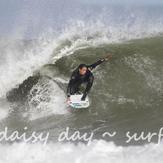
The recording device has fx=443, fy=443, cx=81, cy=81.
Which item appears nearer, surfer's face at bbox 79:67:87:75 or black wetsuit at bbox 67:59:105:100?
surfer's face at bbox 79:67:87:75

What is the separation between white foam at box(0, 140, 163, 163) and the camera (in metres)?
9.99

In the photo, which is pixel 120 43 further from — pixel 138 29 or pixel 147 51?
pixel 138 29

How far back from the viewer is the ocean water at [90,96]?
10312mm

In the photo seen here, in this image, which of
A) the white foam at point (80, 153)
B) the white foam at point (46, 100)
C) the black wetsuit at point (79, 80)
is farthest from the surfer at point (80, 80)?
the white foam at point (80, 153)

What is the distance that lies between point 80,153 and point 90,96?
2161mm

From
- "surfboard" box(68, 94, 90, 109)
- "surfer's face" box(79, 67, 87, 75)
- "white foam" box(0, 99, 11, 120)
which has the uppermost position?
"surfer's face" box(79, 67, 87, 75)

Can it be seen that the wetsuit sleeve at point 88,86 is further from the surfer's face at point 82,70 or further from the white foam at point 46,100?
the white foam at point 46,100

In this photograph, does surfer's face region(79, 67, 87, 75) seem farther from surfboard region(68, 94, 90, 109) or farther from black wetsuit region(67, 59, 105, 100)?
surfboard region(68, 94, 90, 109)

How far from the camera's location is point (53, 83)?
40.4 feet

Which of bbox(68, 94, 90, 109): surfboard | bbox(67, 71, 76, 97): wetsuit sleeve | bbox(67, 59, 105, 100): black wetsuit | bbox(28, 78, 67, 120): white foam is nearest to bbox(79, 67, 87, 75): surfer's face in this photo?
bbox(67, 59, 105, 100): black wetsuit

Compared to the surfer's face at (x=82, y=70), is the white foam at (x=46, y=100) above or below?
below

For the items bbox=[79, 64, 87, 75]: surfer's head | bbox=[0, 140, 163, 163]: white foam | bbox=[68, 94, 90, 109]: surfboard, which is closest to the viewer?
bbox=[0, 140, 163, 163]: white foam

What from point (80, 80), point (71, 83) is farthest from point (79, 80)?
point (71, 83)

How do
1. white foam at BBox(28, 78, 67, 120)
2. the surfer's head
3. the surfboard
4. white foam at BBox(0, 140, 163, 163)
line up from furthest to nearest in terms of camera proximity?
1. white foam at BBox(28, 78, 67, 120)
2. the surfboard
3. the surfer's head
4. white foam at BBox(0, 140, 163, 163)
